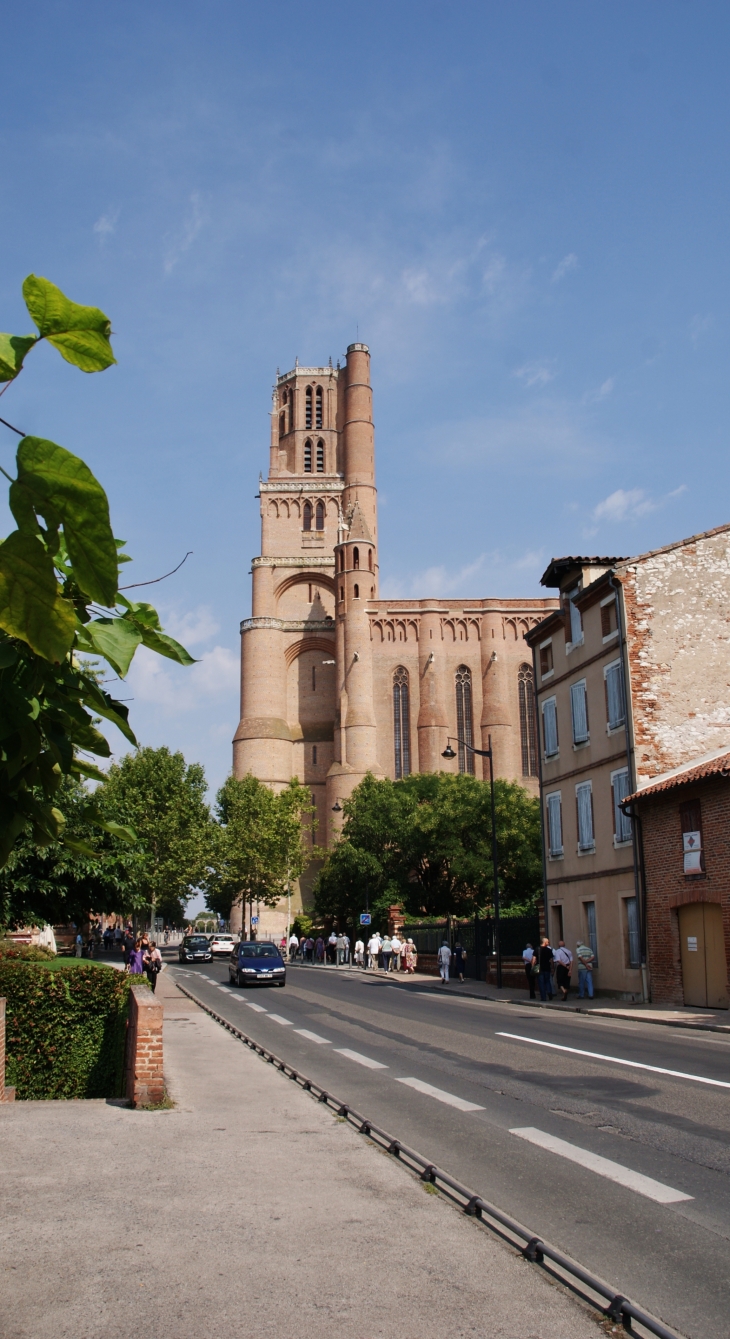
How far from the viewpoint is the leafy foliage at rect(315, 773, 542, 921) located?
166ft

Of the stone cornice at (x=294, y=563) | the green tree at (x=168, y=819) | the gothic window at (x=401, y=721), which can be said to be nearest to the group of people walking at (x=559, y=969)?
the green tree at (x=168, y=819)

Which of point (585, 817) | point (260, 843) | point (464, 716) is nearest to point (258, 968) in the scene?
point (585, 817)

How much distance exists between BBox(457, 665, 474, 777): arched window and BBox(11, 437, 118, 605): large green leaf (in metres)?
72.3

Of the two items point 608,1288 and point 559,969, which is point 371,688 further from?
point 608,1288

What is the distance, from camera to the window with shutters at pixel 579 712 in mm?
28000

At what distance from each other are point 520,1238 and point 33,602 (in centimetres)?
520

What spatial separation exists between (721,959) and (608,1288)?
17.7 m

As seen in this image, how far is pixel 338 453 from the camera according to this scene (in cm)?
9325

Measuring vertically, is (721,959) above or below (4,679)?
below

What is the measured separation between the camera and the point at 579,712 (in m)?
28.4

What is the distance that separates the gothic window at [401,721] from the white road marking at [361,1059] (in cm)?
5735

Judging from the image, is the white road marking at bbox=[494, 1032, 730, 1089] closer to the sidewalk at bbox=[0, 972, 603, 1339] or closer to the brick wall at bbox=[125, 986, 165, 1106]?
the sidewalk at bbox=[0, 972, 603, 1339]

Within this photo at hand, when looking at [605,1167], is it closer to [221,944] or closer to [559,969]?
[559,969]

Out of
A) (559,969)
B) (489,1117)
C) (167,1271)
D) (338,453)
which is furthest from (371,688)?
(167,1271)
